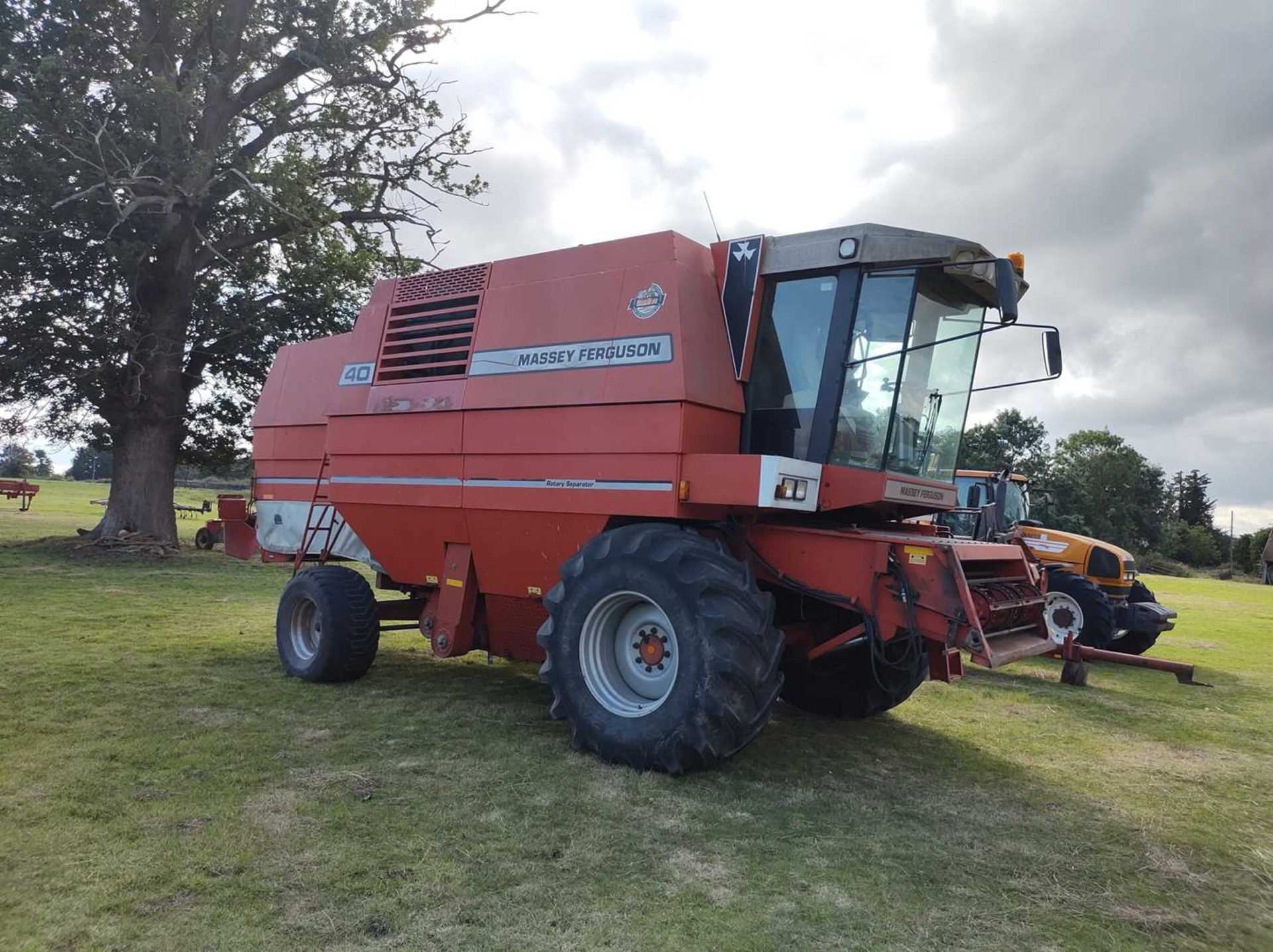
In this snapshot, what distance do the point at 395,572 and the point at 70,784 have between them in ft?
10.3

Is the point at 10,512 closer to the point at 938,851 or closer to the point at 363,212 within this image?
the point at 363,212

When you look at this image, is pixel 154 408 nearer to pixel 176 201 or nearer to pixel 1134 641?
pixel 176 201

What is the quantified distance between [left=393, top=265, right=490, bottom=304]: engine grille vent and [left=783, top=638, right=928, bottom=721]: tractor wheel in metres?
3.77

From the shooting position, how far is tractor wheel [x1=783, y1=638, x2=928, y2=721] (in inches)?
248

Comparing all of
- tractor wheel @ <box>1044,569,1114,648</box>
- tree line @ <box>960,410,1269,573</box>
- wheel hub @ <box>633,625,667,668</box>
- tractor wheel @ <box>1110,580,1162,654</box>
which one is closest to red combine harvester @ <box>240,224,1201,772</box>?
wheel hub @ <box>633,625,667,668</box>

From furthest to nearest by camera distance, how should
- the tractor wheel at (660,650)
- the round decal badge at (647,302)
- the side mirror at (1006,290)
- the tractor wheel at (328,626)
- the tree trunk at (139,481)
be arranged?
the tree trunk at (139,481) → the tractor wheel at (328,626) → the round decal badge at (647,302) → the side mirror at (1006,290) → the tractor wheel at (660,650)

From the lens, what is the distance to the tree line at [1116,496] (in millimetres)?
63750

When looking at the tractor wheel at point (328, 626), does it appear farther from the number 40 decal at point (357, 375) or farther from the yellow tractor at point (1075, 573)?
the yellow tractor at point (1075, 573)

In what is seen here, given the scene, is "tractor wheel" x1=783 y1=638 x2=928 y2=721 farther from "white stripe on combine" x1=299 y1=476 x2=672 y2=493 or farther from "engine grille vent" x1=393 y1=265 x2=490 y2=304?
"engine grille vent" x1=393 y1=265 x2=490 y2=304

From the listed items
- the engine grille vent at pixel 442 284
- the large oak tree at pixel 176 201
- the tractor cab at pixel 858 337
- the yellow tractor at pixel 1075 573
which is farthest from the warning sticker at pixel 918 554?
the large oak tree at pixel 176 201

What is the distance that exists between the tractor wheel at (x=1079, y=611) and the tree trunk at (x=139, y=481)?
17.3 m

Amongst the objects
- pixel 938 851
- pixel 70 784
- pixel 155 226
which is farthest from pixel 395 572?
pixel 155 226

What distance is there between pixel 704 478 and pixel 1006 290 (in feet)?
6.57

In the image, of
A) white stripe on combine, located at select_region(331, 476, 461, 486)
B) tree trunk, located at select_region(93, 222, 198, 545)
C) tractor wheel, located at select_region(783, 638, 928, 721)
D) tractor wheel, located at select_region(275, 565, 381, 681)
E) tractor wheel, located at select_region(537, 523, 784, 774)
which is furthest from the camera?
tree trunk, located at select_region(93, 222, 198, 545)
